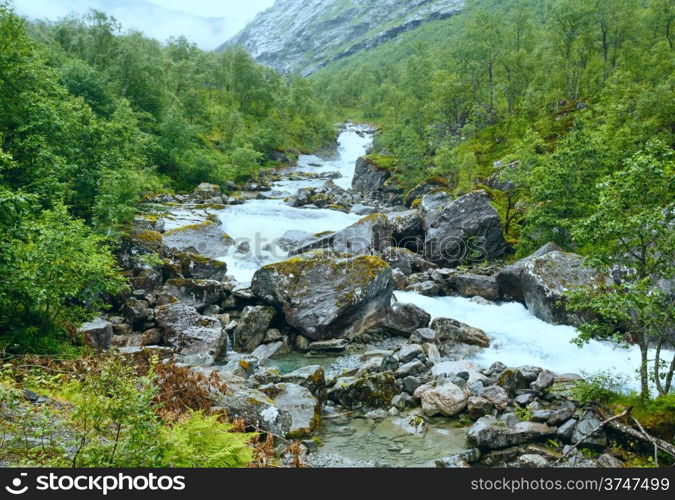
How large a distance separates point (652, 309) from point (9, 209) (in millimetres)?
16452

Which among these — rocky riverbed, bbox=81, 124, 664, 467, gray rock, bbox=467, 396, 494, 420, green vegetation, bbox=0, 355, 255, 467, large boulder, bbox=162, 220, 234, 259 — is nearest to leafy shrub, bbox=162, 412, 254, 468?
green vegetation, bbox=0, 355, 255, 467

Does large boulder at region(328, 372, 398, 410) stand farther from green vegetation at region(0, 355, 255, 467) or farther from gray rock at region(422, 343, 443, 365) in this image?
green vegetation at region(0, 355, 255, 467)

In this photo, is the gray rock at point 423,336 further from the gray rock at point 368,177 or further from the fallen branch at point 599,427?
the gray rock at point 368,177

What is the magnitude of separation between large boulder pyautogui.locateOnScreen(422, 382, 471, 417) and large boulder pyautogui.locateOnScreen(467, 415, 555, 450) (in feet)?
5.21

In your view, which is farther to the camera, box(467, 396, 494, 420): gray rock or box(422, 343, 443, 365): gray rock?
box(422, 343, 443, 365): gray rock

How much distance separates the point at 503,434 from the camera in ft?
36.3

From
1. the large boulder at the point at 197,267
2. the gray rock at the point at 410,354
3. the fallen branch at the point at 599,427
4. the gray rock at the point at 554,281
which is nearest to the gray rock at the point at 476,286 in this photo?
the gray rock at the point at 554,281

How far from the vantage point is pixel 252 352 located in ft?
62.8

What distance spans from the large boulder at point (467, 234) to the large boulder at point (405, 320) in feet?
37.1

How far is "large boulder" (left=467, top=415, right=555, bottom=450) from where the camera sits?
1102 centimetres

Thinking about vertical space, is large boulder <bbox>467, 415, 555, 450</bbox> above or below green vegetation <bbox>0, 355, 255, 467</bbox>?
below

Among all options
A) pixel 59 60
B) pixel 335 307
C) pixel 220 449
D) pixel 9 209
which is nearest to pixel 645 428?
pixel 220 449

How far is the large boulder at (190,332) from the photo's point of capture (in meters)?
17.9

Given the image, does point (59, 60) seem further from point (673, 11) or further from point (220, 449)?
point (673, 11)
